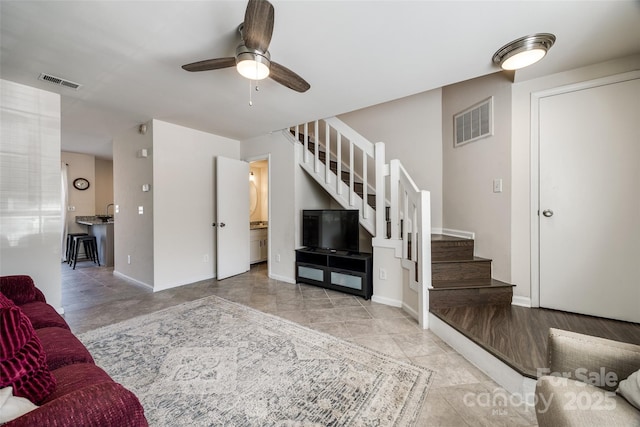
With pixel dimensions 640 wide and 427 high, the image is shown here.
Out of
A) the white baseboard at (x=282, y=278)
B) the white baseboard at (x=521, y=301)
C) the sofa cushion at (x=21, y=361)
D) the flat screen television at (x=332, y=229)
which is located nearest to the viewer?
the sofa cushion at (x=21, y=361)

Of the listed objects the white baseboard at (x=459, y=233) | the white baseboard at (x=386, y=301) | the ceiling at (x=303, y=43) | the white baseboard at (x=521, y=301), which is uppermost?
the ceiling at (x=303, y=43)

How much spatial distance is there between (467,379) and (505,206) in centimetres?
174

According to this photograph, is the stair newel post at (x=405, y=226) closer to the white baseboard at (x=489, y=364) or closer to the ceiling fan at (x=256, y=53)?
the white baseboard at (x=489, y=364)

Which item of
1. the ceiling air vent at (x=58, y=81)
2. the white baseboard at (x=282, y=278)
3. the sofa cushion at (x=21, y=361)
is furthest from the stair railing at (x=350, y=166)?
the sofa cushion at (x=21, y=361)

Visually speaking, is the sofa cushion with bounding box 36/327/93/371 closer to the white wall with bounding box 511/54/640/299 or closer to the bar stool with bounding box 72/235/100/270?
the white wall with bounding box 511/54/640/299

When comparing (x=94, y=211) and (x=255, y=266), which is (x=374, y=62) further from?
(x=94, y=211)

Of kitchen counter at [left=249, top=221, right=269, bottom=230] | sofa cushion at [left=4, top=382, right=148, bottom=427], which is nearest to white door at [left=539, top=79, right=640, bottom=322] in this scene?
sofa cushion at [left=4, top=382, right=148, bottom=427]

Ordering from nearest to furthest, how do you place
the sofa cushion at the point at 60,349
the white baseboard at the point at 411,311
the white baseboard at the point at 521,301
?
the sofa cushion at the point at 60,349 < the white baseboard at the point at 521,301 < the white baseboard at the point at 411,311

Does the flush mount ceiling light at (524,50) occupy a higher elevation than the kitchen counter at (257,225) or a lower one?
higher

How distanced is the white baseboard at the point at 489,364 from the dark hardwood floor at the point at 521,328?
4 centimetres

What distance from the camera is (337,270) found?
340 centimetres

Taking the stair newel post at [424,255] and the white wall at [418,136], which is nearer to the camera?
the stair newel post at [424,255]

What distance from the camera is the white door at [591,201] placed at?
209 cm

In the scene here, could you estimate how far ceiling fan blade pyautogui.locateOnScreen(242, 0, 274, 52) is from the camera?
133 cm
